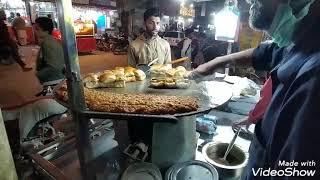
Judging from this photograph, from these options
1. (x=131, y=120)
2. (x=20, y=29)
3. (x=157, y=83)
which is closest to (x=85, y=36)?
(x=20, y=29)

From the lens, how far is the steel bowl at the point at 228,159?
266cm

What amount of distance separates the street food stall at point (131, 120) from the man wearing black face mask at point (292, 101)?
2.49 feet

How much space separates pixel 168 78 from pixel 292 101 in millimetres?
2190

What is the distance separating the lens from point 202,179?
2.52 meters

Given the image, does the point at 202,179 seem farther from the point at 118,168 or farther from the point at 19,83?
the point at 19,83

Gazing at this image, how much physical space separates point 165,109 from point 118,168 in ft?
3.86

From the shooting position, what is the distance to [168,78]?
326cm

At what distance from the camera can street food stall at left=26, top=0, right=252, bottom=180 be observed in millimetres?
1735

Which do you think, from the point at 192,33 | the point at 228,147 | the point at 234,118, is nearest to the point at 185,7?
the point at 192,33

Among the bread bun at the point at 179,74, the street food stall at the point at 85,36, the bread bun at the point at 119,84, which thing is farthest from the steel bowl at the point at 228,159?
the street food stall at the point at 85,36

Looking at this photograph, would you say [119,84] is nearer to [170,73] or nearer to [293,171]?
[170,73]

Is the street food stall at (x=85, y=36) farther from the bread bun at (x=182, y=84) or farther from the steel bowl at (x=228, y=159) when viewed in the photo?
the steel bowl at (x=228, y=159)

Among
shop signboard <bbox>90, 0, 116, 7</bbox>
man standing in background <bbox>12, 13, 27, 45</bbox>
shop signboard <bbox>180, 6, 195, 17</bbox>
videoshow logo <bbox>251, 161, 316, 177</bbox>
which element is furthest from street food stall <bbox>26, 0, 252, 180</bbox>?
shop signboard <bbox>180, 6, 195, 17</bbox>

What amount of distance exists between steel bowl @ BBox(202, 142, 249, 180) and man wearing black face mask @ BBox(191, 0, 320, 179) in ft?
3.46
